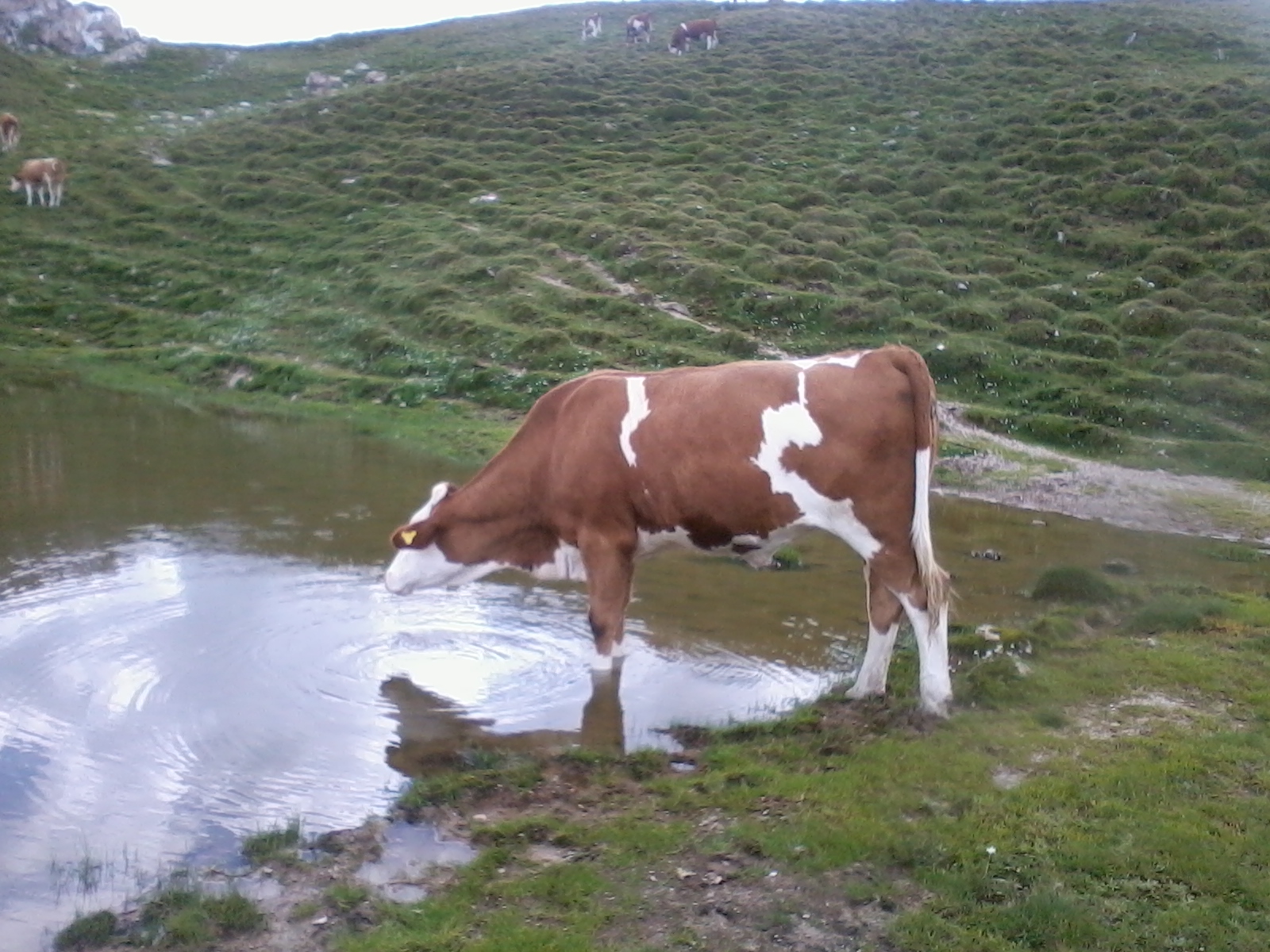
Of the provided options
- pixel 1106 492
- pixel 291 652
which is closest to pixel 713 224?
pixel 1106 492

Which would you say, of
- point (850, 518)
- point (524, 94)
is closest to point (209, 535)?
point (850, 518)

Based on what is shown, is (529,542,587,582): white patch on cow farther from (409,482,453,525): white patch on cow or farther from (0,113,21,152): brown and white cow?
(0,113,21,152): brown and white cow

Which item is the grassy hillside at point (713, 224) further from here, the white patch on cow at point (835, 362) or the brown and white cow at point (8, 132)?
the white patch on cow at point (835, 362)

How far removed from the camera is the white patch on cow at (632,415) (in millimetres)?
8641

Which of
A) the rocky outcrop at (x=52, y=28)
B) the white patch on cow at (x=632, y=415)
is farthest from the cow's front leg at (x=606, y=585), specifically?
the rocky outcrop at (x=52, y=28)

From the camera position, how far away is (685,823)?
639 cm

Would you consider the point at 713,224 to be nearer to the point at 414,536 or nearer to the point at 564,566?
the point at 414,536

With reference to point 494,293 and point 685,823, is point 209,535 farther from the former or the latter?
point 494,293

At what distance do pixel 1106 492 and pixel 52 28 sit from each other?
63141 mm

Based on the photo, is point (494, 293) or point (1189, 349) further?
point (494, 293)

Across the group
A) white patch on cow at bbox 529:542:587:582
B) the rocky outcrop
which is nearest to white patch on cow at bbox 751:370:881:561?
white patch on cow at bbox 529:542:587:582

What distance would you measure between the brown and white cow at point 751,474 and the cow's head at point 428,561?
827 millimetres

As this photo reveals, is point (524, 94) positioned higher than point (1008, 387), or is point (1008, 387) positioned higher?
point (524, 94)

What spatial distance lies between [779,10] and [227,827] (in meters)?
66.4
